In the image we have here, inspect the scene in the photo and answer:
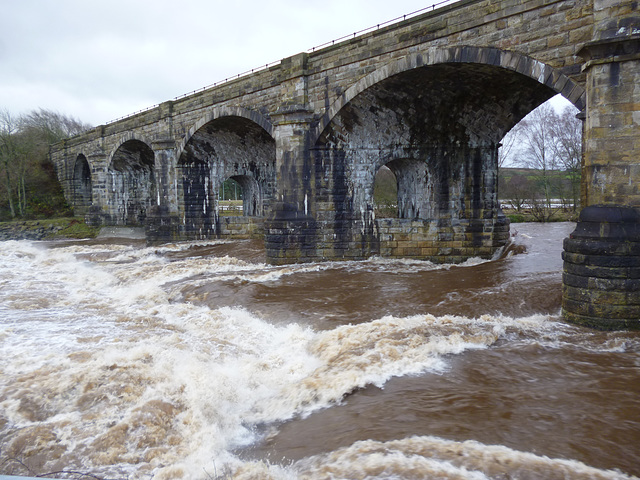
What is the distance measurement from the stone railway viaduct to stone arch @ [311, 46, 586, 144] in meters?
0.03

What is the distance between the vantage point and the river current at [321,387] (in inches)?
158

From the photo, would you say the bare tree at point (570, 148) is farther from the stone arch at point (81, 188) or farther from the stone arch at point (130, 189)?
the stone arch at point (81, 188)

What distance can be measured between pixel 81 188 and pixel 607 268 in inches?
1651

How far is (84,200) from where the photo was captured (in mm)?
40719

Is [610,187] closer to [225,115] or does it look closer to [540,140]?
[225,115]

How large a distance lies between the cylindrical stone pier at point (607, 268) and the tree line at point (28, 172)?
3968 cm

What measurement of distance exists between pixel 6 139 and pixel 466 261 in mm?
36339

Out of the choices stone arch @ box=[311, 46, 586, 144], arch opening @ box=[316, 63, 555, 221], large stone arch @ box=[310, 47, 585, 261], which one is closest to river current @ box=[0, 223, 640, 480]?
stone arch @ box=[311, 46, 586, 144]

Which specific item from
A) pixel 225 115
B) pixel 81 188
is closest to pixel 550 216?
pixel 225 115

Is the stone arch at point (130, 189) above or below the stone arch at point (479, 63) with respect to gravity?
below

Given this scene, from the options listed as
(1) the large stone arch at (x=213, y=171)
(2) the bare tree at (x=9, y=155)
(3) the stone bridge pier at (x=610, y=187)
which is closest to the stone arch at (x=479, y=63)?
(3) the stone bridge pier at (x=610, y=187)

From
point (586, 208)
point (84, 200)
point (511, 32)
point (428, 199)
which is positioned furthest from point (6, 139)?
point (586, 208)

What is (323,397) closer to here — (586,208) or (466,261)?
(586,208)

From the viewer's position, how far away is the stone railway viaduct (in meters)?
7.48
